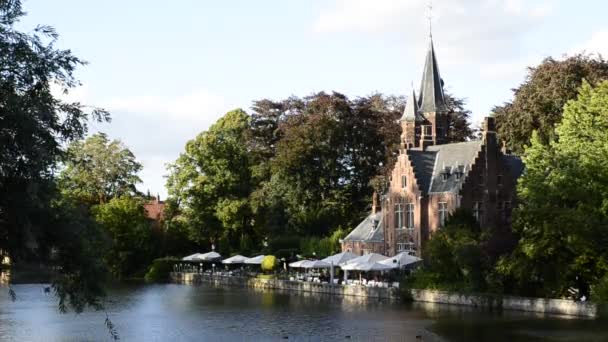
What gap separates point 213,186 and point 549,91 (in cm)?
2566

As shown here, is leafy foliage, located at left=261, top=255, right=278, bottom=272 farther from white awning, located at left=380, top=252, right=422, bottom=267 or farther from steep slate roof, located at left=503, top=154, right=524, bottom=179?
steep slate roof, located at left=503, top=154, right=524, bottom=179

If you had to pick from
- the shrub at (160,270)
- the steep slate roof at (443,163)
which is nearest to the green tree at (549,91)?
the steep slate roof at (443,163)

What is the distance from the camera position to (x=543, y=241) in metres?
33.8

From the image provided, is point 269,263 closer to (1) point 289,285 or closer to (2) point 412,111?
(1) point 289,285

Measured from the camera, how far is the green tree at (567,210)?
33.7 m

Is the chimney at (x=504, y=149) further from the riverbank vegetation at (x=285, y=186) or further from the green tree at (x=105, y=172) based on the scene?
the green tree at (x=105, y=172)

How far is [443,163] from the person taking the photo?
51.3 metres

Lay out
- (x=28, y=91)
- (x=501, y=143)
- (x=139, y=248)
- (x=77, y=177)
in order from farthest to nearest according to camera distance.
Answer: (x=77, y=177) < (x=139, y=248) < (x=501, y=143) < (x=28, y=91)

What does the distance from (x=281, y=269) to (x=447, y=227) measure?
639 inches

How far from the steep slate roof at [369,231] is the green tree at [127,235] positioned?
1738 cm

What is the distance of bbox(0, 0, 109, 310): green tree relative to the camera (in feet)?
49.4

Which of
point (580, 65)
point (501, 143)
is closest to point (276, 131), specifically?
point (501, 143)

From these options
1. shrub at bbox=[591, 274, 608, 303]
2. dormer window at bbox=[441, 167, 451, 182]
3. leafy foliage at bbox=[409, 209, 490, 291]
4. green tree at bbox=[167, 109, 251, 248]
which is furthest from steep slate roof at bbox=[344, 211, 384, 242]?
shrub at bbox=[591, 274, 608, 303]

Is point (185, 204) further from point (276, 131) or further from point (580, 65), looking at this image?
point (580, 65)
